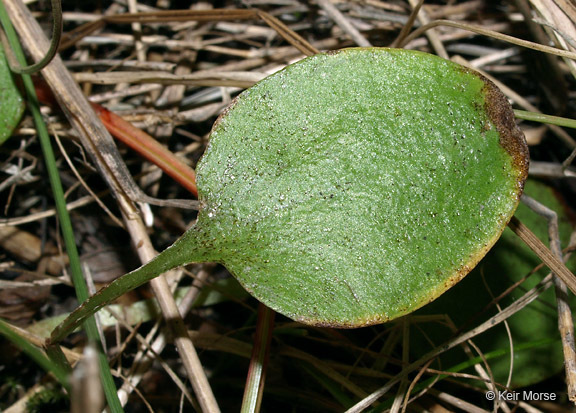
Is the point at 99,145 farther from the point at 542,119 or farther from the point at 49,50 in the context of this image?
the point at 542,119

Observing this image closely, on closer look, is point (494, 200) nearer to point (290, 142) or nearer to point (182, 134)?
point (290, 142)

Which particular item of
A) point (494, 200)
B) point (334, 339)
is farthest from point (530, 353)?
point (494, 200)

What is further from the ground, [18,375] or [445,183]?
[445,183]

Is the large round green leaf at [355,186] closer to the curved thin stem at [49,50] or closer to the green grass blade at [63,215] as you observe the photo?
the green grass blade at [63,215]

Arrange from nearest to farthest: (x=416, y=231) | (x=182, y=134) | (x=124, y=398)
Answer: (x=416, y=231) → (x=124, y=398) → (x=182, y=134)

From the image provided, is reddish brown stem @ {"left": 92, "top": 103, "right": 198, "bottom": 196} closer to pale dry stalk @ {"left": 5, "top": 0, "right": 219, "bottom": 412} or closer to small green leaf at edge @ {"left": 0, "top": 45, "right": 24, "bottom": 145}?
pale dry stalk @ {"left": 5, "top": 0, "right": 219, "bottom": 412}

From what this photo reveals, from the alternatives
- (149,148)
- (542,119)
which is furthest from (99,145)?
(542,119)

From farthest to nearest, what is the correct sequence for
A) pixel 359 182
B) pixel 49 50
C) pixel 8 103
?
pixel 8 103, pixel 49 50, pixel 359 182
